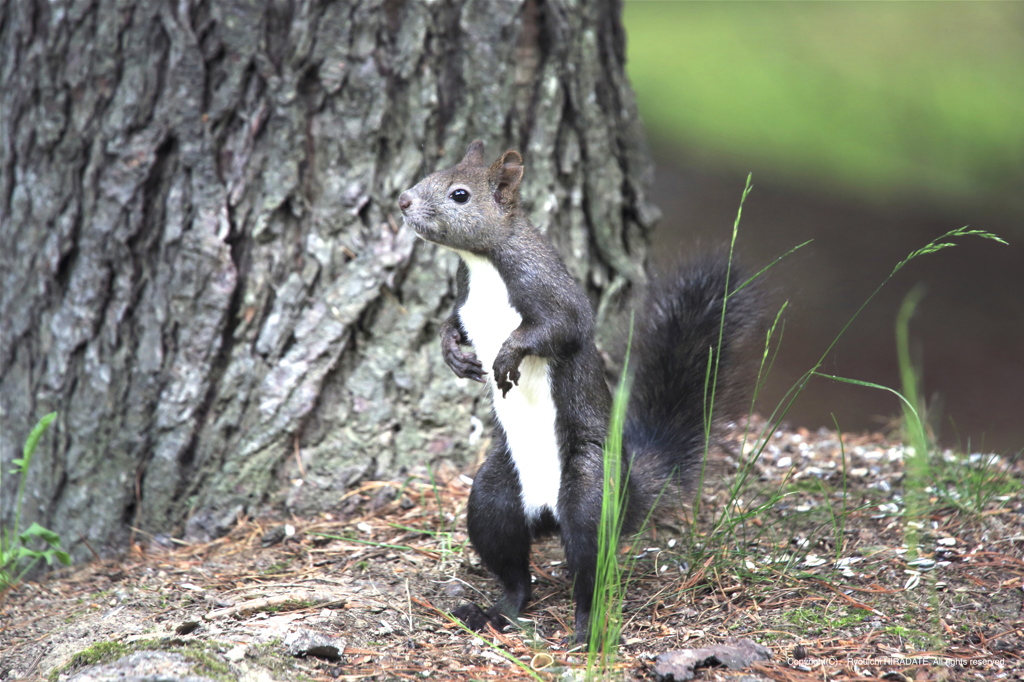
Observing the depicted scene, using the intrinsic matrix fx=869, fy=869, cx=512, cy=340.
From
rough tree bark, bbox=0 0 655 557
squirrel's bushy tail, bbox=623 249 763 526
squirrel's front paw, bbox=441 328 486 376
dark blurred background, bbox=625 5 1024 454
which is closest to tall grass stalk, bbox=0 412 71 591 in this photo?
rough tree bark, bbox=0 0 655 557

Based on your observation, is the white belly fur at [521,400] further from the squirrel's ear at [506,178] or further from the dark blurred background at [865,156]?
the dark blurred background at [865,156]

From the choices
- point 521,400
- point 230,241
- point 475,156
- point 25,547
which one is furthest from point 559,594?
point 25,547

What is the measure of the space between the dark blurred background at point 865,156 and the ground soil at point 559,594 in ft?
13.6

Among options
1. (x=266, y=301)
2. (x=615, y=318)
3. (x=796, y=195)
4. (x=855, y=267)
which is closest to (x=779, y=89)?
(x=796, y=195)

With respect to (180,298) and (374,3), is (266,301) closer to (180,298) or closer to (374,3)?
(180,298)

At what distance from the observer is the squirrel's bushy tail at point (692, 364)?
216cm

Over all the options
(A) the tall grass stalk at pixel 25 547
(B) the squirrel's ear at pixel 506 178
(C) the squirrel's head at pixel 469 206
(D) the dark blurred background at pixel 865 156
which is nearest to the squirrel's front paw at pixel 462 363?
(C) the squirrel's head at pixel 469 206

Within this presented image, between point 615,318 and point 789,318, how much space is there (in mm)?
724

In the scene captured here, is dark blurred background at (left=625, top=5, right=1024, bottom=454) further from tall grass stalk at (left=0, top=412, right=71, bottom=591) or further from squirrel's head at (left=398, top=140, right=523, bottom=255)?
tall grass stalk at (left=0, top=412, right=71, bottom=591)

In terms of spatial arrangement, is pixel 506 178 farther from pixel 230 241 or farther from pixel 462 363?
pixel 230 241

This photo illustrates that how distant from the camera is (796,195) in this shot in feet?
27.9

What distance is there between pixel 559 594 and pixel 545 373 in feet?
1.82

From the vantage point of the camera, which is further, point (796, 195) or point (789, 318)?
point (796, 195)

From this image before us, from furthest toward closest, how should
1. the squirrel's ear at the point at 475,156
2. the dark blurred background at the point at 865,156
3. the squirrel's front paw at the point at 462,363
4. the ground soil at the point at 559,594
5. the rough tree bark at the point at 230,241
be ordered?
1. the dark blurred background at the point at 865,156
2. the rough tree bark at the point at 230,241
3. the squirrel's ear at the point at 475,156
4. the squirrel's front paw at the point at 462,363
5. the ground soil at the point at 559,594
